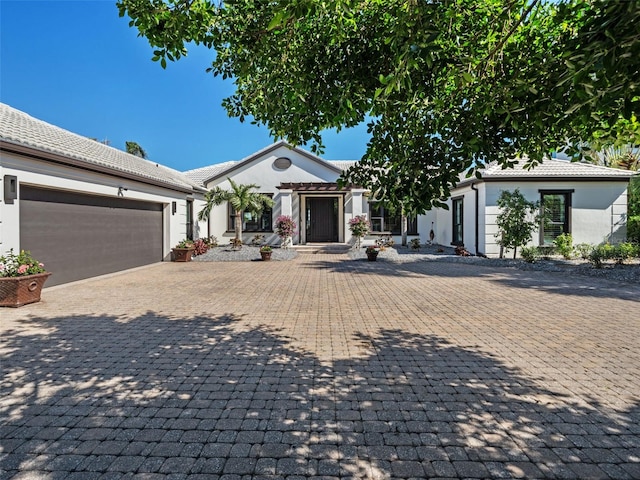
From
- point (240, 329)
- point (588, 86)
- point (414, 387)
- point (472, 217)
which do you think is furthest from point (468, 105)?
point (472, 217)

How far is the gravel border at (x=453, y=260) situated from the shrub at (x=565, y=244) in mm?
344

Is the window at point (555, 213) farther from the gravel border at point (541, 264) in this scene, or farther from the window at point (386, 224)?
the window at point (386, 224)

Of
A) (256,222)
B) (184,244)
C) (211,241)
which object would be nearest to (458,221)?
(256,222)

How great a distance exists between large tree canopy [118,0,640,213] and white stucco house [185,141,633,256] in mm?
10850

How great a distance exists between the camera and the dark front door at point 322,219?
71.6 ft

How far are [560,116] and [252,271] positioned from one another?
11.1m

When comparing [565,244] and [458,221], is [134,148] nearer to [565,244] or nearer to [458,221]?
[458,221]

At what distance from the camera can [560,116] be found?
117 inches

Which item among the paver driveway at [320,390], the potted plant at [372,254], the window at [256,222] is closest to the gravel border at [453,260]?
the potted plant at [372,254]

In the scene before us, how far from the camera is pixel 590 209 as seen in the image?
15.2 metres

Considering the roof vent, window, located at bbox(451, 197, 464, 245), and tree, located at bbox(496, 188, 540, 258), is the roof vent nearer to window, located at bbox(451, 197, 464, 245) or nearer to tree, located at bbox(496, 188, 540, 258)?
window, located at bbox(451, 197, 464, 245)

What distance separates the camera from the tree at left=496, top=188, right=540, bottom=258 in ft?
43.9

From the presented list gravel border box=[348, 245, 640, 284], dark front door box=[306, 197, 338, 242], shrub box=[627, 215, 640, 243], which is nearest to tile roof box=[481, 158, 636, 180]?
shrub box=[627, 215, 640, 243]

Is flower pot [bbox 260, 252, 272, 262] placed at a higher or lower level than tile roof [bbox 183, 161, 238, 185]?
lower
